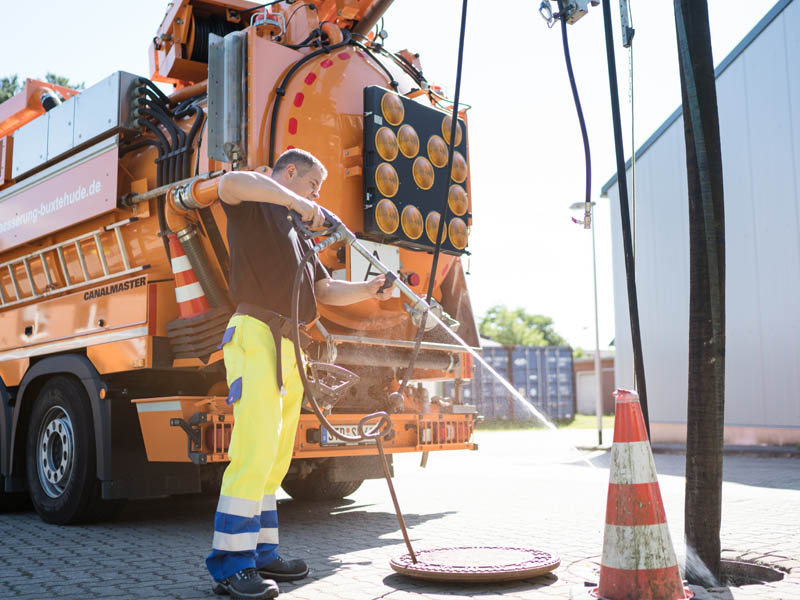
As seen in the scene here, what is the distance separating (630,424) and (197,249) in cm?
332

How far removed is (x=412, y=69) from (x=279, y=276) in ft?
11.3

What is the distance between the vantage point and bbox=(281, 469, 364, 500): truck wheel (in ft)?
24.8

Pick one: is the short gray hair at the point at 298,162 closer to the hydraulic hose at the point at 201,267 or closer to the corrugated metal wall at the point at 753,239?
the hydraulic hose at the point at 201,267

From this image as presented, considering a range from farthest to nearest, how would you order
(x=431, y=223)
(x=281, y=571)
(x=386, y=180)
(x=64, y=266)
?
(x=64, y=266)
(x=431, y=223)
(x=386, y=180)
(x=281, y=571)

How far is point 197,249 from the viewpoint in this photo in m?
5.68

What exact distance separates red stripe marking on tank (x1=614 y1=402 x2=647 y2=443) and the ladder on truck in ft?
12.3

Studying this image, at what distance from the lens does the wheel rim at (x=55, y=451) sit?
6.25 m

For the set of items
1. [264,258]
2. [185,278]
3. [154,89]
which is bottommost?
[264,258]

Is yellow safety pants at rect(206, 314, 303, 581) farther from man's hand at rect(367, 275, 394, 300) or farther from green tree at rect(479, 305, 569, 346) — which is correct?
green tree at rect(479, 305, 569, 346)

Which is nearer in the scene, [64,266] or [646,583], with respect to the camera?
[646,583]

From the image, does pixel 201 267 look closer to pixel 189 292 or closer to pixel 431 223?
pixel 189 292

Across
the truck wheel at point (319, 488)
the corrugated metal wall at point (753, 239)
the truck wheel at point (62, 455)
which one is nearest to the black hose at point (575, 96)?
the truck wheel at point (62, 455)

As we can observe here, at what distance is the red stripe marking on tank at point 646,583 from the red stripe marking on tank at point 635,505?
18 cm

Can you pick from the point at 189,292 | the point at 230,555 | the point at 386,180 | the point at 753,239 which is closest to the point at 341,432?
the point at 189,292
